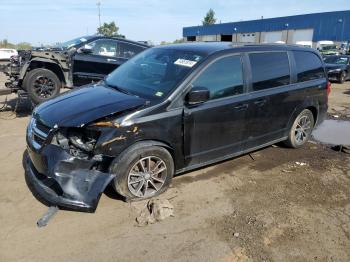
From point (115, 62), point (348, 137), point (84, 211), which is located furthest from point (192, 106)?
point (115, 62)

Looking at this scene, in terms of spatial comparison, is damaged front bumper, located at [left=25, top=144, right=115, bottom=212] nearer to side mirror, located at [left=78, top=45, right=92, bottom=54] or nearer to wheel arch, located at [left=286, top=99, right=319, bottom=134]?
wheel arch, located at [left=286, top=99, right=319, bottom=134]

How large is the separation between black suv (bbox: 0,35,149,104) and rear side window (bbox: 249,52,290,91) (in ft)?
17.0

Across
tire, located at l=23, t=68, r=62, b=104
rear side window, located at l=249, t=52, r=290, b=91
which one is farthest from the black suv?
rear side window, located at l=249, t=52, r=290, b=91

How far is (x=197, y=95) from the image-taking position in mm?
3965

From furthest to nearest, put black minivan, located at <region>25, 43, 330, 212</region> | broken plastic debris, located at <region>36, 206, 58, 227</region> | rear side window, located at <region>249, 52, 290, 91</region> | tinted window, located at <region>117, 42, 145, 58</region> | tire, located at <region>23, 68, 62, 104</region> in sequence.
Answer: tinted window, located at <region>117, 42, 145, 58</region> < tire, located at <region>23, 68, 62, 104</region> < rear side window, located at <region>249, 52, 290, 91</region> < black minivan, located at <region>25, 43, 330, 212</region> < broken plastic debris, located at <region>36, 206, 58, 227</region>

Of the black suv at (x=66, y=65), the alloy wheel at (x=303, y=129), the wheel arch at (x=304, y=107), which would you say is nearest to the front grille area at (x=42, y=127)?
the wheel arch at (x=304, y=107)

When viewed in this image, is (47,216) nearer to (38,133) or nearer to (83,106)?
(38,133)

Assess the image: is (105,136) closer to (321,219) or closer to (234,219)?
(234,219)

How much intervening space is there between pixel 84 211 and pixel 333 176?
11.9 feet

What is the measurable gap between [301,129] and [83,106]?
391 centimetres

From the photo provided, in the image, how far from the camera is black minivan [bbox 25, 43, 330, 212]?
11.8 ft

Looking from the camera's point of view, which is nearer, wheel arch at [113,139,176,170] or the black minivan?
the black minivan

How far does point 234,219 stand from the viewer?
3736mm

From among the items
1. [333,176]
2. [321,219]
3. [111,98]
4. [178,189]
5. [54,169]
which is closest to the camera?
[54,169]
